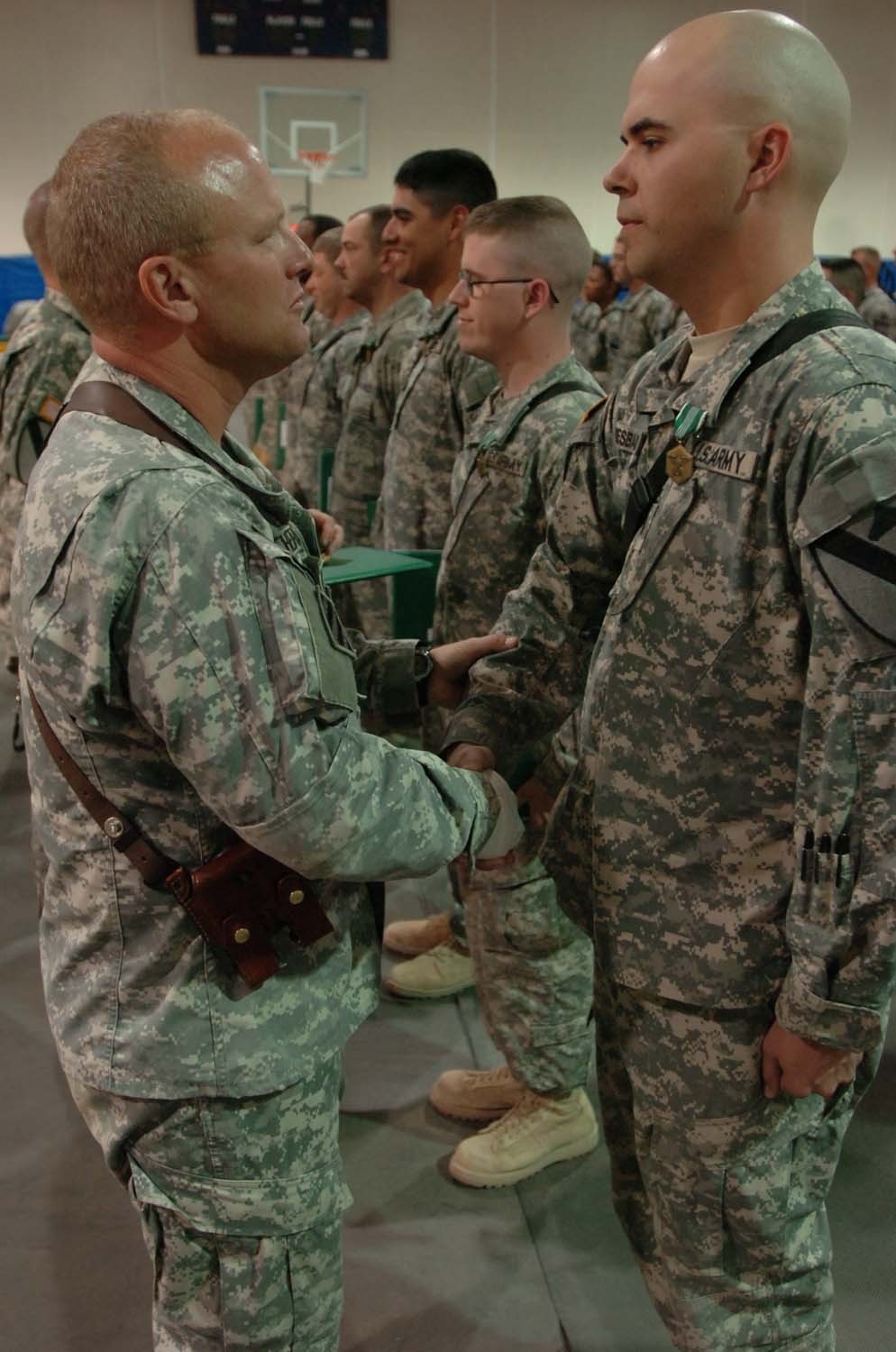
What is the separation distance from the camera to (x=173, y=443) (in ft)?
3.66

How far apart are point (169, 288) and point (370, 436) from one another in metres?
3.14

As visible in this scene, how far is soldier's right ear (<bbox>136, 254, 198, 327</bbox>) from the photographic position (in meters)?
1.09

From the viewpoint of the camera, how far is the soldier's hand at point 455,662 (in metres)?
1.64

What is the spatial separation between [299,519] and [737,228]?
582 mm

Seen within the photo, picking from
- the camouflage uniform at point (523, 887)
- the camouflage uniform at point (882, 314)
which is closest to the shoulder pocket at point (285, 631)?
the camouflage uniform at point (523, 887)

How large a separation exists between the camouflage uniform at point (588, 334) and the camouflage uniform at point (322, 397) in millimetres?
2967

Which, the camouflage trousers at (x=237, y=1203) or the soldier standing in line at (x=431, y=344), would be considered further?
the soldier standing in line at (x=431, y=344)

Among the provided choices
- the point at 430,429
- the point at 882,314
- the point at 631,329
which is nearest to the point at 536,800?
the point at 430,429

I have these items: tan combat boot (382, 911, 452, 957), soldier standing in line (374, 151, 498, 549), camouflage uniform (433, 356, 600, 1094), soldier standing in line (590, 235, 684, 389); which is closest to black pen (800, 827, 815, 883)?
camouflage uniform (433, 356, 600, 1094)

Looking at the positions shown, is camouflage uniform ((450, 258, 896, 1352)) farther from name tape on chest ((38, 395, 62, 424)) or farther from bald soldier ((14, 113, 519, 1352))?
name tape on chest ((38, 395, 62, 424))

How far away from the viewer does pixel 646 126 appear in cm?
124

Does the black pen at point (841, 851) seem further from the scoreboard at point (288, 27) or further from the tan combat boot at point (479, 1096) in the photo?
the scoreboard at point (288, 27)

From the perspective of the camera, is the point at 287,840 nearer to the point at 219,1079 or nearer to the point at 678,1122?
the point at 219,1079

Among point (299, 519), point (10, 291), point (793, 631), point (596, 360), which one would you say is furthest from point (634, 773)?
point (10, 291)
